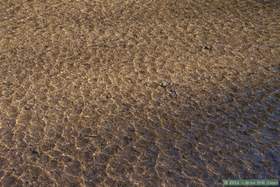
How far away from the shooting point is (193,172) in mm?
1421

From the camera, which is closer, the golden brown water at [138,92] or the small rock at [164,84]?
the golden brown water at [138,92]

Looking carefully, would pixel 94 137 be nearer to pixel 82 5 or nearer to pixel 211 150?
pixel 211 150

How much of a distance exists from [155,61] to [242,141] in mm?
576

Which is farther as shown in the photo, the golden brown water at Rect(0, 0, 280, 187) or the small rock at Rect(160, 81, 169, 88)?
the small rock at Rect(160, 81, 169, 88)

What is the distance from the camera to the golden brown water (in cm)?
145

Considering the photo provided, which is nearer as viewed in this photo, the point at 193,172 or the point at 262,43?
the point at 193,172

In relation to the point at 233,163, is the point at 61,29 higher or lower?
lower

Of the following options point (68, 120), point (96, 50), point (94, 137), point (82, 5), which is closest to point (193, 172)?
point (94, 137)

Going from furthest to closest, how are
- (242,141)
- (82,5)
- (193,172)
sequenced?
(82,5) → (242,141) → (193,172)

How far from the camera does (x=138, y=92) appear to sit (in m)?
1.79

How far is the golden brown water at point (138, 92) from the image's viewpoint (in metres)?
1.45

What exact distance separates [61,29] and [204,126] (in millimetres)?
925

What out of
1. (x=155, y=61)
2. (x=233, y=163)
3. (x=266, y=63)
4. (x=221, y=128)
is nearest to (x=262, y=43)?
(x=266, y=63)

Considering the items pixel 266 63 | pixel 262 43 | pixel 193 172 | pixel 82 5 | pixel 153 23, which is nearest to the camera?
pixel 193 172
